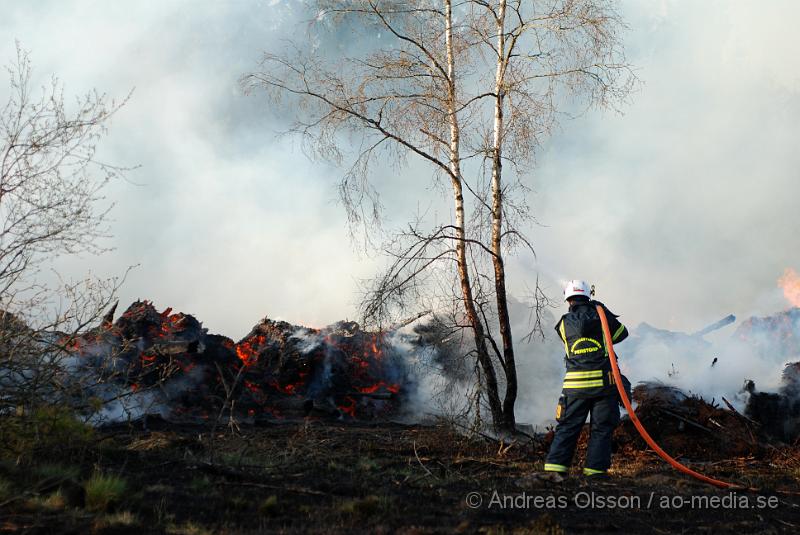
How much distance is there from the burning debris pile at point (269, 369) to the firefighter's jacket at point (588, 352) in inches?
324

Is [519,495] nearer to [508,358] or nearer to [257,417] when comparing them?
[508,358]

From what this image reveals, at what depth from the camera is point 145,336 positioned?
54.9ft

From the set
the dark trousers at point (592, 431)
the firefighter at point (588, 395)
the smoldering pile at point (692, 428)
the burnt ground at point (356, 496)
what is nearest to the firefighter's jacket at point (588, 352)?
the firefighter at point (588, 395)

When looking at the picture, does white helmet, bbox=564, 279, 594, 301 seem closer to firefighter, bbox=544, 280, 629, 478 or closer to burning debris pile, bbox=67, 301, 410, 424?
firefighter, bbox=544, 280, 629, 478

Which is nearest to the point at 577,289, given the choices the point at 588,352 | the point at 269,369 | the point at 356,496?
the point at 588,352

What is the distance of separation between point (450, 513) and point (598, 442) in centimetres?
302

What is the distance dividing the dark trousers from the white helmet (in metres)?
1.24

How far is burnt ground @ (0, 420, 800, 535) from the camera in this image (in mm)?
4430

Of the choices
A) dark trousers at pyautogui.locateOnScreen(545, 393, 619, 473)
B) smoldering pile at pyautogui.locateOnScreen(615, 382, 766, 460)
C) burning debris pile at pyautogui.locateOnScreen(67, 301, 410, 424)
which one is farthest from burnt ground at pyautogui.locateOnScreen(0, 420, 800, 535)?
burning debris pile at pyautogui.locateOnScreen(67, 301, 410, 424)

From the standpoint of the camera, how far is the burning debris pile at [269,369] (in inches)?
613

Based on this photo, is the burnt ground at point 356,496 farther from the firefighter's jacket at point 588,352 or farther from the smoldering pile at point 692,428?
the firefighter's jacket at point 588,352

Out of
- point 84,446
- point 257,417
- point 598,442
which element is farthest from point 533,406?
point 84,446

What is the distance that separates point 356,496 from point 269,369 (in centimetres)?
1151

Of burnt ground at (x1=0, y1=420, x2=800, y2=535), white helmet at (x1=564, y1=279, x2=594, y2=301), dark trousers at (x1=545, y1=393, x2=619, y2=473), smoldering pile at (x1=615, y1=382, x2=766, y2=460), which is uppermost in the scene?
white helmet at (x1=564, y1=279, x2=594, y2=301)
